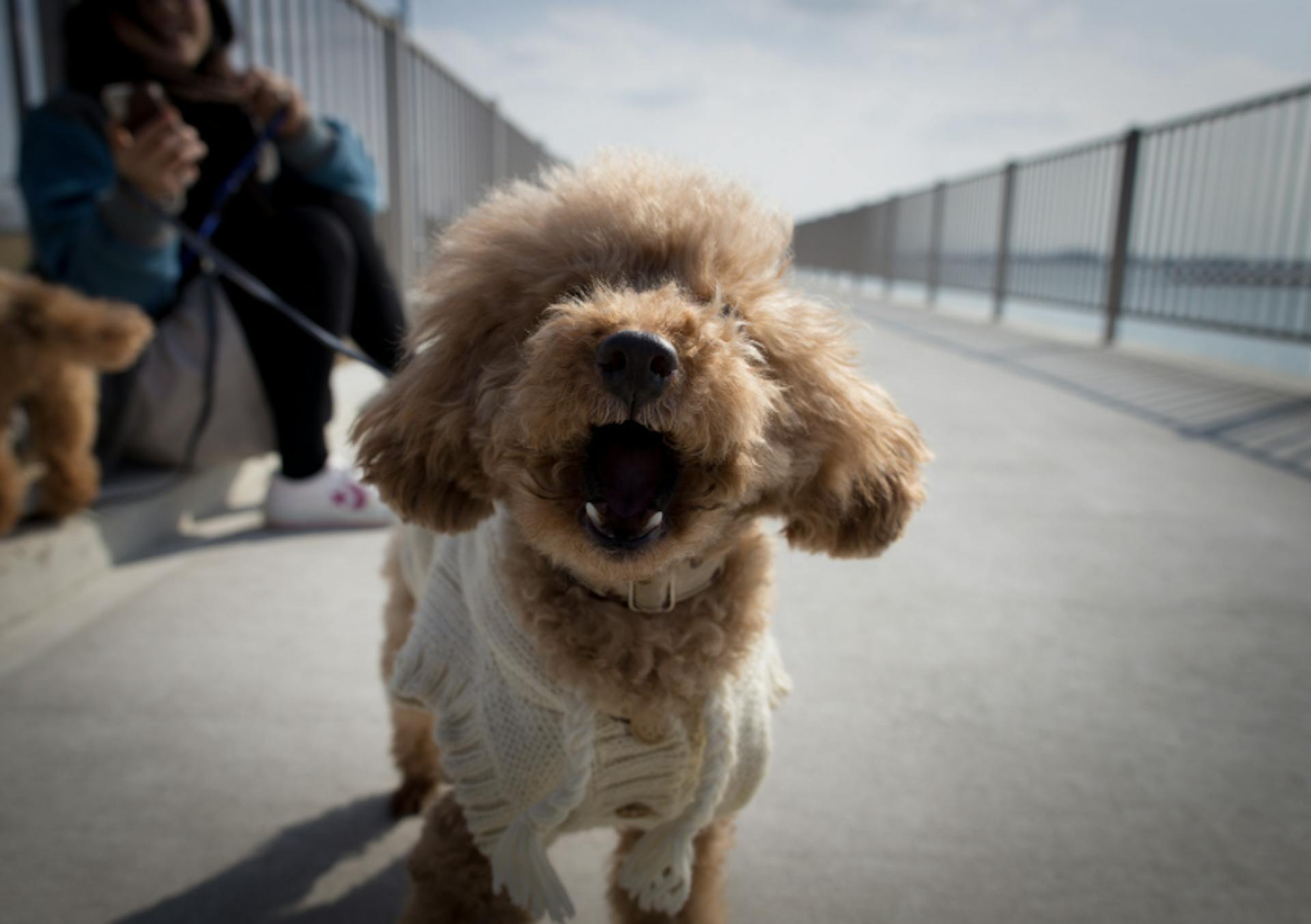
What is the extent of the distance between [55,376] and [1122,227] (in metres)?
7.83

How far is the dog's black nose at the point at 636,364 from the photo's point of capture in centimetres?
81

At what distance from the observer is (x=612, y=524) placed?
2.98ft

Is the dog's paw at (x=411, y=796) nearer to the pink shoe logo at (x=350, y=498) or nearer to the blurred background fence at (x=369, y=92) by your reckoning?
the blurred background fence at (x=369, y=92)

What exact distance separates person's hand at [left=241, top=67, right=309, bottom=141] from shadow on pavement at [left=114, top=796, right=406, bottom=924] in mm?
2013

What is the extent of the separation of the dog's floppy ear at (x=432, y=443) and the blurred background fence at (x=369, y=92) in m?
0.61

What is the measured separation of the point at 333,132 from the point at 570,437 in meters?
2.45

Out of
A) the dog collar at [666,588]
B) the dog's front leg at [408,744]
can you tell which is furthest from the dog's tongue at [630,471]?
the dog's front leg at [408,744]

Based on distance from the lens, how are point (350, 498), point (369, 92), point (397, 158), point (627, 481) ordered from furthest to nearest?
point (397, 158)
point (369, 92)
point (350, 498)
point (627, 481)

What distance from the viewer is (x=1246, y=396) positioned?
15.8ft

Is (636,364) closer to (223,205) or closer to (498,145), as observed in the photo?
(223,205)

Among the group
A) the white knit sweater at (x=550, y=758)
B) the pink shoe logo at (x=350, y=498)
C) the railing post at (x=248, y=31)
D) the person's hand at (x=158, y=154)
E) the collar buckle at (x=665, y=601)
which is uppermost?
the railing post at (x=248, y=31)

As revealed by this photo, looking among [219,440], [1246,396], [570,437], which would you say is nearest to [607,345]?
[570,437]

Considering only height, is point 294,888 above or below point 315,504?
below

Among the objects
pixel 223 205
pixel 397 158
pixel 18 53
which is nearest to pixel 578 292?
pixel 223 205
